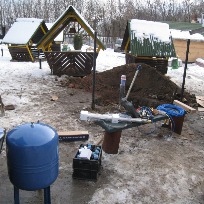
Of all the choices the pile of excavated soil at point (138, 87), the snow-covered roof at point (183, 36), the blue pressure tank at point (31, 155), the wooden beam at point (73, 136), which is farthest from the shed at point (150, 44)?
the blue pressure tank at point (31, 155)

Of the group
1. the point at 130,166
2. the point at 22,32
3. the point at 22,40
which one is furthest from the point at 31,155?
the point at 22,32

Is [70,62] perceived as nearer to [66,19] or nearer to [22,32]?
[66,19]

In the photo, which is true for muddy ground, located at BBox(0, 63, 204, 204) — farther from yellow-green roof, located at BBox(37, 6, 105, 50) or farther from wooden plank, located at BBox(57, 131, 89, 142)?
yellow-green roof, located at BBox(37, 6, 105, 50)

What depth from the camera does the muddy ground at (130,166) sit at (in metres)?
4.54

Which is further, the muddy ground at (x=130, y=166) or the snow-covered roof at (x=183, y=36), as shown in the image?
the snow-covered roof at (x=183, y=36)

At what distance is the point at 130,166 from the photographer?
5.48 meters

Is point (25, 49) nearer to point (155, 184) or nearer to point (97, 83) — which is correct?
point (97, 83)

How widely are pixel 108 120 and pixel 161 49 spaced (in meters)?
9.41

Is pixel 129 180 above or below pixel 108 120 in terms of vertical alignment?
below

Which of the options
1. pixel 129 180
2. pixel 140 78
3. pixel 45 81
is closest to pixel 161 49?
pixel 140 78

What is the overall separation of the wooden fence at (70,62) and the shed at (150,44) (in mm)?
2420

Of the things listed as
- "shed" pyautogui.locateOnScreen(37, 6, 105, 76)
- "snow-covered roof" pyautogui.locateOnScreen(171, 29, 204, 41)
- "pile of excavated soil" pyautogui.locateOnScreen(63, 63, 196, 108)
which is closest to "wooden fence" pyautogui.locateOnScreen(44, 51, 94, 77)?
"shed" pyautogui.locateOnScreen(37, 6, 105, 76)

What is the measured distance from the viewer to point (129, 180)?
5.02 metres

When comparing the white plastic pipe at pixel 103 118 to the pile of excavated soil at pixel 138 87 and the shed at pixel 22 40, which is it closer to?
the pile of excavated soil at pixel 138 87
